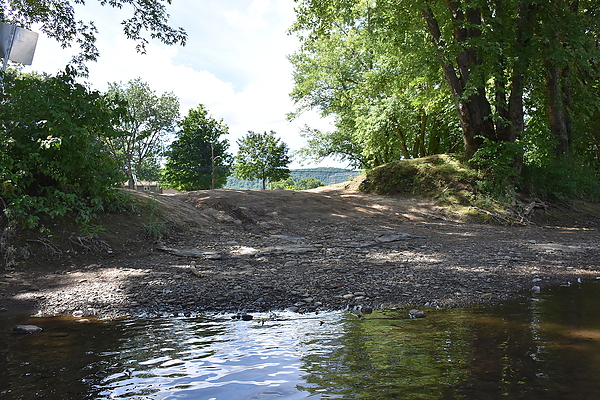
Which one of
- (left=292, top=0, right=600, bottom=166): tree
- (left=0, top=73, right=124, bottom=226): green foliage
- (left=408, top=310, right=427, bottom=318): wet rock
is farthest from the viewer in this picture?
(left=292, top=0, right=600, bottom=166): tree

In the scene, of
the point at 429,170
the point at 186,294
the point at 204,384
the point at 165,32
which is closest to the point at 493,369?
the point at 204,384

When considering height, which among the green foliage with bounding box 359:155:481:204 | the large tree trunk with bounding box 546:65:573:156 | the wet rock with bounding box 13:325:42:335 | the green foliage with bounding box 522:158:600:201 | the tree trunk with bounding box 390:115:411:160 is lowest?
the wet rock with bounding box 13:325:42:335

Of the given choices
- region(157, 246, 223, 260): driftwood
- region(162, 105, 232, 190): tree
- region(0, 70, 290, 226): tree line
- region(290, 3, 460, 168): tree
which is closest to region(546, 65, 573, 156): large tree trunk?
region(290, 3, 460, 168): tree

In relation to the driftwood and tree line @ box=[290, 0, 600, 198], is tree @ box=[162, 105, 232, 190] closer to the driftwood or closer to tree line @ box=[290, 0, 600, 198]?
tree line @ box=[290, 0, 600, 198]

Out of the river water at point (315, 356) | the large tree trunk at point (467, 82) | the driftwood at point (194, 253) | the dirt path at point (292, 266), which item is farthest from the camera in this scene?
the large tree trunk at point (467, 82)

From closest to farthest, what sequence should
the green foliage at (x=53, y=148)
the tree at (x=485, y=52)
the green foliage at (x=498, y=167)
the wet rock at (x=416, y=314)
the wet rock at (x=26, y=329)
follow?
the wet rock at (x=26, y=329) → the wet rock at (x=416, y=314) → the green foliage at (x=53, y=148) → the tree at (x=485, y=52) → the green foliage at (x=498, y=167)

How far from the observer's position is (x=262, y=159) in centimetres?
5131

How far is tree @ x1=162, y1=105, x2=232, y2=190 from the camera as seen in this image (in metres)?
47.0

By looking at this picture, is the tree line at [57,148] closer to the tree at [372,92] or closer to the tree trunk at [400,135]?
the tree at [372,92]

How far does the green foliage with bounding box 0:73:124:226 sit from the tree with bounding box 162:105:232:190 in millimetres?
38228

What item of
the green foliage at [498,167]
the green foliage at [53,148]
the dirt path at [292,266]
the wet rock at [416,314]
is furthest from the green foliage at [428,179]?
the green foliage at [53,148]

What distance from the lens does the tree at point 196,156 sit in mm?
47000

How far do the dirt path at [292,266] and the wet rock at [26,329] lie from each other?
0.74m

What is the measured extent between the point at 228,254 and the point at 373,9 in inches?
415
